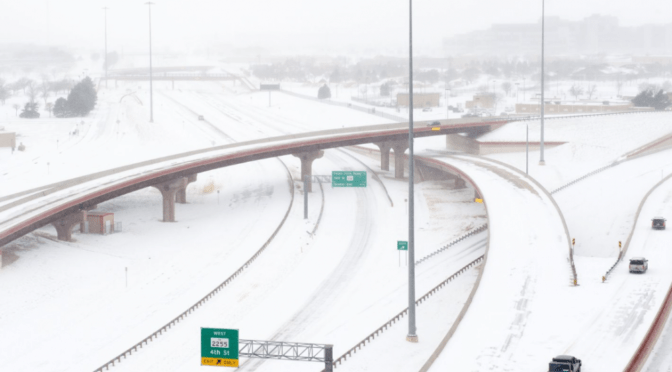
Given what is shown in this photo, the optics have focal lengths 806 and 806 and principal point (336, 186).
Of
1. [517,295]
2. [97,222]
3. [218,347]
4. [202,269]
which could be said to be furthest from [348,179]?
[218,347]

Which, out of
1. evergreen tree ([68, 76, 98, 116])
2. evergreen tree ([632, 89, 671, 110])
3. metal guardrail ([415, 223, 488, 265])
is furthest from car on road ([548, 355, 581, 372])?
evergreen tree ([68, 76, 98, 116])

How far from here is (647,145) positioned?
90875 millimetres

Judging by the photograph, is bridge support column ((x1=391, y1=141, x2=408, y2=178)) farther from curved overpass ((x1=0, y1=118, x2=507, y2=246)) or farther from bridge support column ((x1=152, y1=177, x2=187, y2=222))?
bridge support column ((x1=152, y1=177, x2=187, y2=222))

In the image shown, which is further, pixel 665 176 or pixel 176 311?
pixel 665 176

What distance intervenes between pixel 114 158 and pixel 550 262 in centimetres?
6832

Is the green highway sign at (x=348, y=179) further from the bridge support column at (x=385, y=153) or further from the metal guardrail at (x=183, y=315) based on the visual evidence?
the bridge support column at (x=385, y=153)

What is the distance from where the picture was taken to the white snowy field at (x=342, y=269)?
35.6 metres

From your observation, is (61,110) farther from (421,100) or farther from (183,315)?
(183,315)

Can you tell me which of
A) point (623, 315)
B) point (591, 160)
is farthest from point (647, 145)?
point (623, 315)

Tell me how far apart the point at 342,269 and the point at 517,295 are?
17.3 meters

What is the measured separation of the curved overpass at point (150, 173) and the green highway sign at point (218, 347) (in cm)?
1878

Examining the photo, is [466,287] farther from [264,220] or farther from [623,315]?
[264,220]

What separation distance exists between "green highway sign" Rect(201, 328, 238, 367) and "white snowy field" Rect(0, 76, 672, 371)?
8146 mm

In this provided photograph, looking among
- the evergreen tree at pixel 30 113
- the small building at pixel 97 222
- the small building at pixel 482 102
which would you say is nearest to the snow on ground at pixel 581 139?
the small building at pixel 97 222
